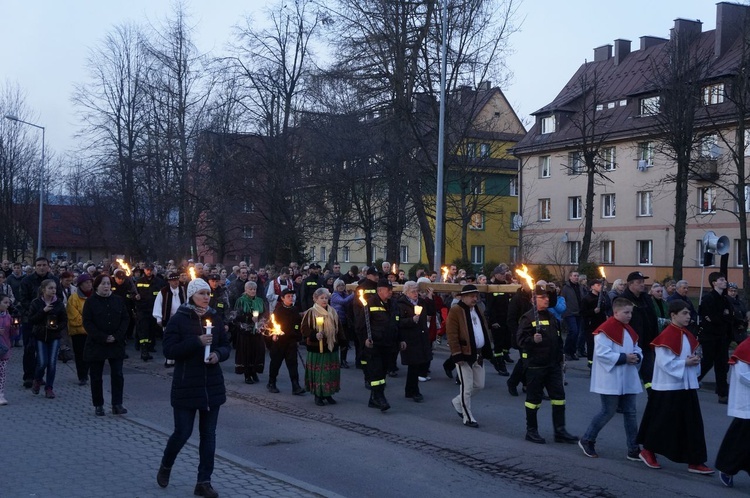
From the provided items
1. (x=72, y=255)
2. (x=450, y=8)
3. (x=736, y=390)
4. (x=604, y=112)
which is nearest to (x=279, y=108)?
(x=450, y=8)

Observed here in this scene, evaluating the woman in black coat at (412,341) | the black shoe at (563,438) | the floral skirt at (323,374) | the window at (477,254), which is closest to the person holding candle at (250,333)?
the floral skirt at (323,374)

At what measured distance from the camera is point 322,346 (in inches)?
488

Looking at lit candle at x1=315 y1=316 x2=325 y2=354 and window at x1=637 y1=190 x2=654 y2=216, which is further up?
window at x1=637 y1=190 x2=654 y2=216

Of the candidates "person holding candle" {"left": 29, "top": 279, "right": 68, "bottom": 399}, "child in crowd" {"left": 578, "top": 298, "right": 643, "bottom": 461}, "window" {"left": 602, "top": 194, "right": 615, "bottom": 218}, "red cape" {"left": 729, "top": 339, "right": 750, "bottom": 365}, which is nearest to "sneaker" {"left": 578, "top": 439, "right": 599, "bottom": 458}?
"child in crowd" {"left": 578, "top": 298, "right": 643, "bottom": 461}

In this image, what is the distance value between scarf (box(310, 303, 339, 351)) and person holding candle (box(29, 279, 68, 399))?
371 centimetres

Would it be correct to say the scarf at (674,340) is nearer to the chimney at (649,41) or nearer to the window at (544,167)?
the window at (544,167)

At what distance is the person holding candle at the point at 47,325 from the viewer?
41.2 feet

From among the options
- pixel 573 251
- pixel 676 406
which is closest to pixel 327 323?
pixel 676 406

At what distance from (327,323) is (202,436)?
17.0ft

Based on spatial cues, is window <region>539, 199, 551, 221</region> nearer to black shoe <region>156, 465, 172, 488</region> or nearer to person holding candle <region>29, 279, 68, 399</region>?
person holding candle <region>29, 279, 68, 399</region>

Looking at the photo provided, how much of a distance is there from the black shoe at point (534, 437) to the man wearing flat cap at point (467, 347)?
1.07m

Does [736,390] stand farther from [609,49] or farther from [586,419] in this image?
[609,49]

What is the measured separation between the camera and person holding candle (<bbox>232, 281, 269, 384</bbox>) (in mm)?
14625

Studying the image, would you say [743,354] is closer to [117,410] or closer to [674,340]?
[674,340]
